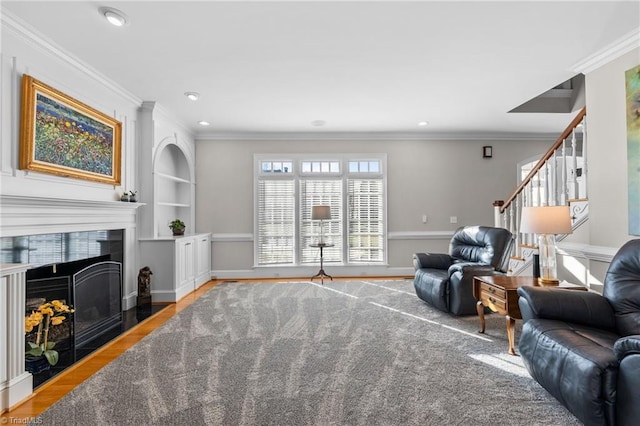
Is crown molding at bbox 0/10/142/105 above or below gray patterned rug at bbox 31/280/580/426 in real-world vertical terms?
above

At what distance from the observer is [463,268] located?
3738 millimetres

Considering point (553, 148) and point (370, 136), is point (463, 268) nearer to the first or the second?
point (553, 148)

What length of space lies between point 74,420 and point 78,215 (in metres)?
2.06

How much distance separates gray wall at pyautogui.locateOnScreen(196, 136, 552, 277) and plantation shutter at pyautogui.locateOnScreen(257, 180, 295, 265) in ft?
0.66

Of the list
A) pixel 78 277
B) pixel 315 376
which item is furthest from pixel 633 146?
pixel 78 277

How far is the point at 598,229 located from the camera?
329 centimetres

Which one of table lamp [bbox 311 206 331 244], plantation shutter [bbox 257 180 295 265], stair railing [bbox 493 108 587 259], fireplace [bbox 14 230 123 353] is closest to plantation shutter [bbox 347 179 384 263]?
table lamp [bbox 311 206 331 244]

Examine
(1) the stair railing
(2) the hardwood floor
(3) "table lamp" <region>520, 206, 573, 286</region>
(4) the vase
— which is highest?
(1) the stair railing

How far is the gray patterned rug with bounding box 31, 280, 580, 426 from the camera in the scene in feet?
6.51

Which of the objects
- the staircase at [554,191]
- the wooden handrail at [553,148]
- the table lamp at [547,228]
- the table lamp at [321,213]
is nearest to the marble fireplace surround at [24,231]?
the table lamp at [321,213]

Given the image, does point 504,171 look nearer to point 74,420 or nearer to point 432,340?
point 432,340

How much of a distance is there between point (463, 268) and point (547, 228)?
1049 millimetres

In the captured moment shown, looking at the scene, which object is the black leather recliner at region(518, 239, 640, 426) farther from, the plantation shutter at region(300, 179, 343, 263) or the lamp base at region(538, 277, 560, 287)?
the plantation shutter at region(300, 179, 343, 263)

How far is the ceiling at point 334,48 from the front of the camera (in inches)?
97.8
